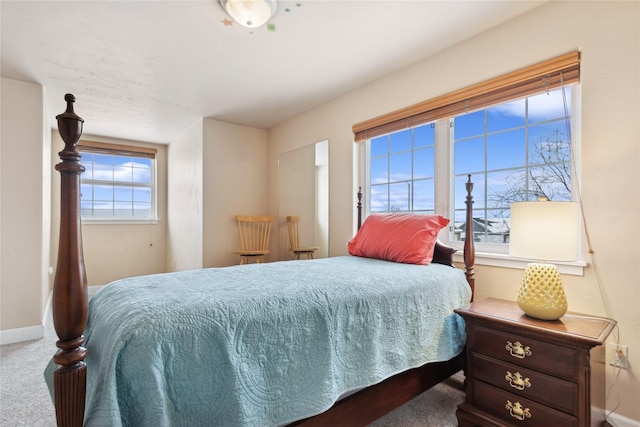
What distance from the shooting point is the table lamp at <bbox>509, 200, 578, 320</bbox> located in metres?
1.43

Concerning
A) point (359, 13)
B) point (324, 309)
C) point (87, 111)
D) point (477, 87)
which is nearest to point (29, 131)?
point (87, 111)

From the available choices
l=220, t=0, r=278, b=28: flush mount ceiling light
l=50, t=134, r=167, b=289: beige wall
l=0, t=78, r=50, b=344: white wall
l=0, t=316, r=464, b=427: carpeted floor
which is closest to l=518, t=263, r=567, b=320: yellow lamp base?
l=0, t=316, r=464, b=427: carpeted floor

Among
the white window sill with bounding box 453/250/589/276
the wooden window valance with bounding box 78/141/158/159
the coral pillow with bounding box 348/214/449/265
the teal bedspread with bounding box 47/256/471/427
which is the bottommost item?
the teal bedspread with bounding box 47/256/471/427

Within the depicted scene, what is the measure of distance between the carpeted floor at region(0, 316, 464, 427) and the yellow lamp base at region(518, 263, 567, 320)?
2.40ft

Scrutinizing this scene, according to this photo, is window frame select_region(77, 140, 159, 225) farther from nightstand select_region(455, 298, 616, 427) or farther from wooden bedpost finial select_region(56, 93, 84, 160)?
nightstand select_region(455, 298, 616, 427)

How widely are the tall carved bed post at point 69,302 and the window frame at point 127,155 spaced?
14.4ft

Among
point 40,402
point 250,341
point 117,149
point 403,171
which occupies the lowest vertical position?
point 40,402

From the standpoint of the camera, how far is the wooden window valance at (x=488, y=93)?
179 centimetres

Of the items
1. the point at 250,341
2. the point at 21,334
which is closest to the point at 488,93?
the point at 250,341

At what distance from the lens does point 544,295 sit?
4.91ft

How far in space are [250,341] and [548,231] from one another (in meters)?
1.38

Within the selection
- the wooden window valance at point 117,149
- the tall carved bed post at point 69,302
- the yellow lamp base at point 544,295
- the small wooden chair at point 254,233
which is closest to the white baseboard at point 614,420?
the yellow lamp base at point 544,295

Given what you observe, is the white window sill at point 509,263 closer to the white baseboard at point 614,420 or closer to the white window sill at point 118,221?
the white baseboard at point 614,420

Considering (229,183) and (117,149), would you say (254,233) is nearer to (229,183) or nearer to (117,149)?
(229,183)
